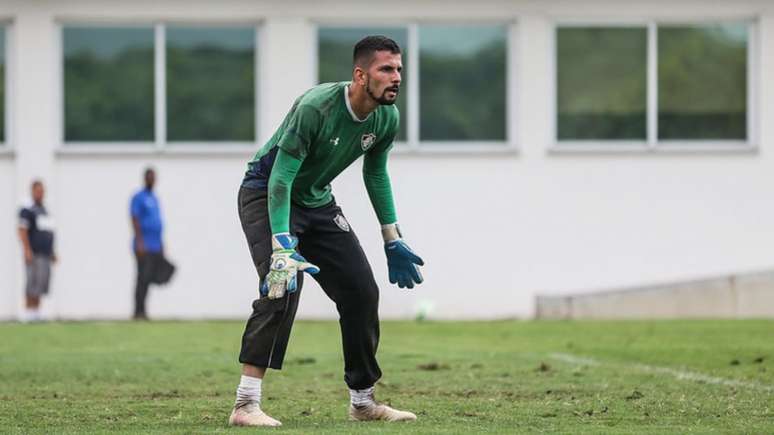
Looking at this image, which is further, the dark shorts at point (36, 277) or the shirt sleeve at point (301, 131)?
the dark shorts at point (36, 277)

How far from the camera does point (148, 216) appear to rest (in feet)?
78.1

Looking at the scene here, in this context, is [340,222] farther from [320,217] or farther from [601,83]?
[601,83]

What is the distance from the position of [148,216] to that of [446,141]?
5132mm

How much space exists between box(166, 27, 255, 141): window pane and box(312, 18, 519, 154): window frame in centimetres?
107

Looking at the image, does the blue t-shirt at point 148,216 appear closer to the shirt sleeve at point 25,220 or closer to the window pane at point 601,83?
the shirt sleeve at point 25,220

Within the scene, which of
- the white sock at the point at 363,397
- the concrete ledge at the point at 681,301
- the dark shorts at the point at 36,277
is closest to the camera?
the white sock at the point at 363,397

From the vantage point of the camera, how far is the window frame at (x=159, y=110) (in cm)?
2641

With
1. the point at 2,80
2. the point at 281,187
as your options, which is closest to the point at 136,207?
the point at 2,80

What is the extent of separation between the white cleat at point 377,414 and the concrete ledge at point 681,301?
51.2 feet

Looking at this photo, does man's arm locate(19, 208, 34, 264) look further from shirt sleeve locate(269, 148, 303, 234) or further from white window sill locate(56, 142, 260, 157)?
shirt sleeve locate(269, 148, 303, 234)

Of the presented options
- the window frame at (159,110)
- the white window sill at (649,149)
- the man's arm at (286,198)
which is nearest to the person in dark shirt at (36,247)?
the window frame at (159,110)

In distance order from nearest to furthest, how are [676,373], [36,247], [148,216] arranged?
[676,373], [148,216], [36,247]

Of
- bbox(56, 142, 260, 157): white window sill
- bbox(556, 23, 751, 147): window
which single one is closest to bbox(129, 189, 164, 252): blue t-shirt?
bbox(56, 142, 260, 157): white window sill

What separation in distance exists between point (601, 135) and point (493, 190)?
178cm
